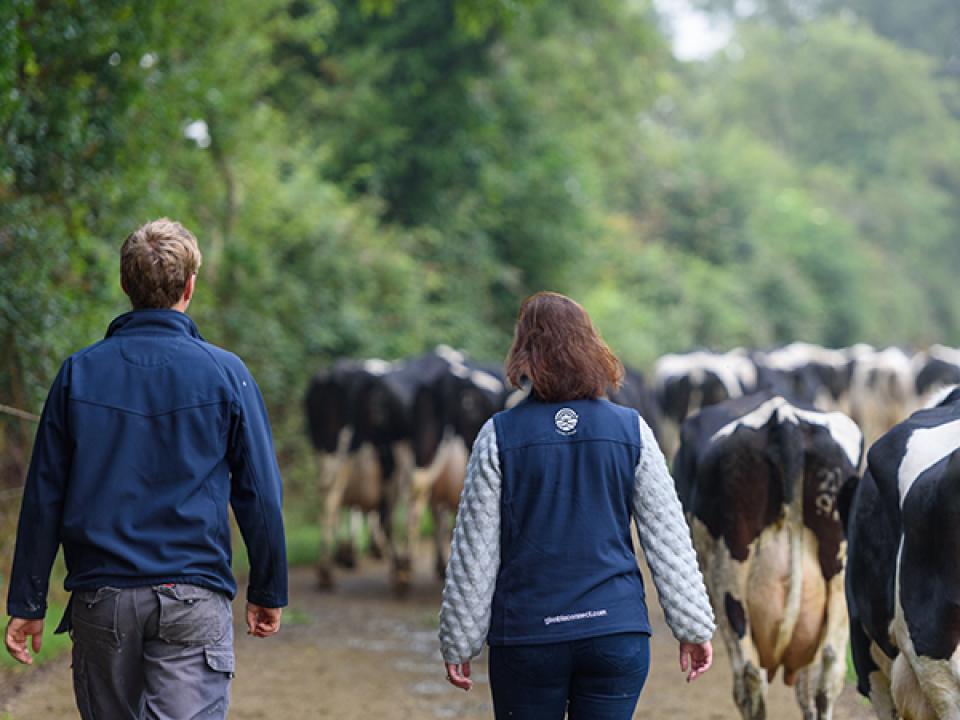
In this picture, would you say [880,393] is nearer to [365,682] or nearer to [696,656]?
[365,682]

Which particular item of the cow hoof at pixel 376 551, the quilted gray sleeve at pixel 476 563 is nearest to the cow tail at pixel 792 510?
the quilted gray sleeve at pixel 476 563

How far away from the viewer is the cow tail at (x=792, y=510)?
6539 millimetres

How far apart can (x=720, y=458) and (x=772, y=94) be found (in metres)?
64.6

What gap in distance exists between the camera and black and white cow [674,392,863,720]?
6570 millimetres

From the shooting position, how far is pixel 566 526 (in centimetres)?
402

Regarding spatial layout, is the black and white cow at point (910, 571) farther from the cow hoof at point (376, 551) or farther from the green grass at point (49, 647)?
the cow hoof at point (376, 551)

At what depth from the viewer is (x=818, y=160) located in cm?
6681

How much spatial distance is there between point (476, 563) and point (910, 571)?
5.17ft

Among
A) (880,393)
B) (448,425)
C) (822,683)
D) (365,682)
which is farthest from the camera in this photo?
(880,393)

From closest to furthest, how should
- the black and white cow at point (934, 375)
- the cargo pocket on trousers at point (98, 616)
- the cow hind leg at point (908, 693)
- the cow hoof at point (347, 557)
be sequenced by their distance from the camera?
the cargo pocket on trousers at point (98, 616), the cow hind leg at point (908, 693), the cow hoof at point (347, 557), the black and white cow at point (934, 375)

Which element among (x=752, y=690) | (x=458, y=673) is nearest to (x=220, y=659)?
(x=458, y=673)

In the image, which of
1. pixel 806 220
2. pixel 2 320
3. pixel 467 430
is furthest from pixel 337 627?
pixel 806 220

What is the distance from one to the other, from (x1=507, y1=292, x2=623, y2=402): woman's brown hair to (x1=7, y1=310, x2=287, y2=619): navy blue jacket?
0.83 metres

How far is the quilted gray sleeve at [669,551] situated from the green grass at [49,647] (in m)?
5.02
